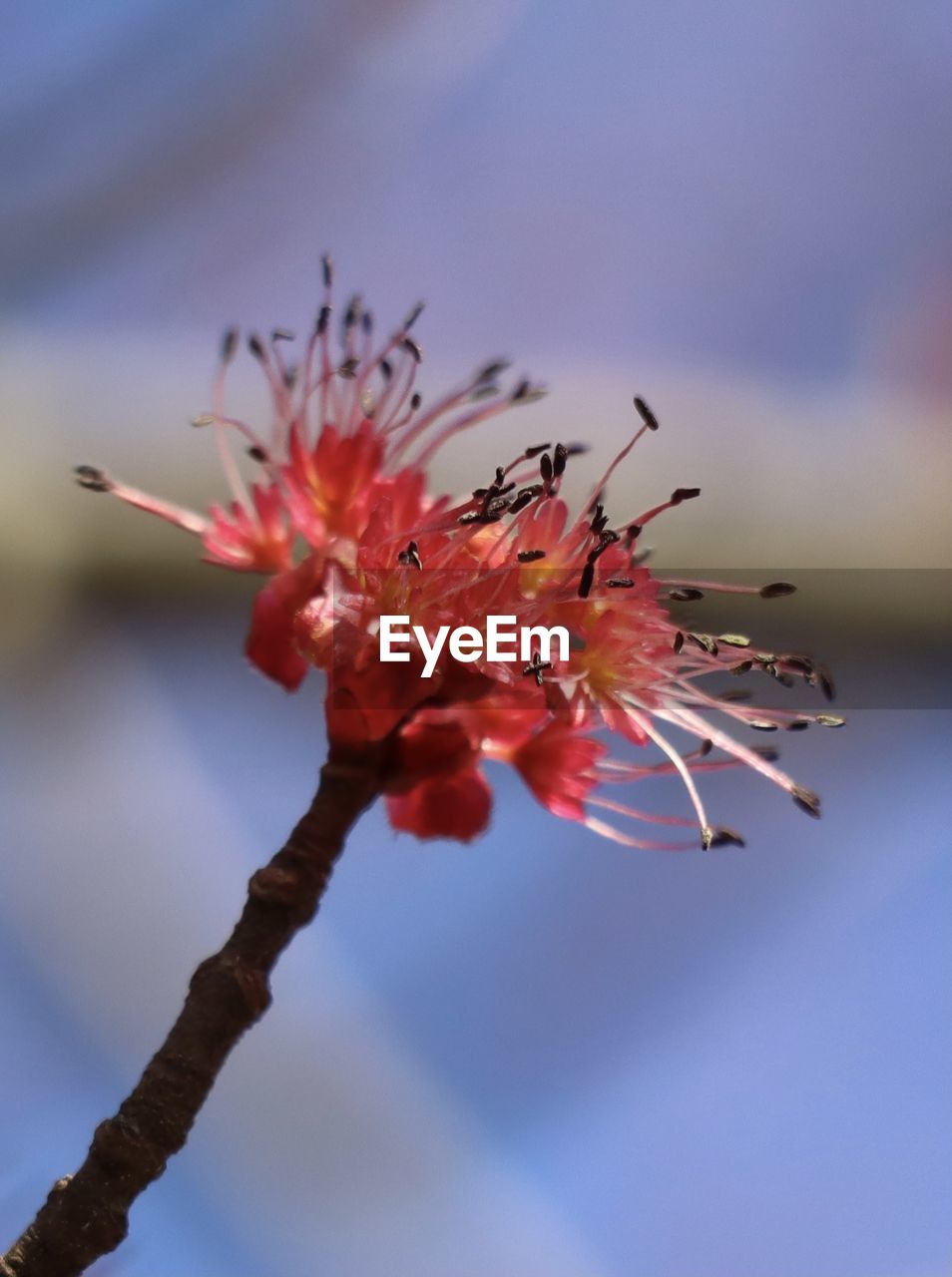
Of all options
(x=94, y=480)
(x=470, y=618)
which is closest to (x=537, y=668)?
(x=470, y=618)

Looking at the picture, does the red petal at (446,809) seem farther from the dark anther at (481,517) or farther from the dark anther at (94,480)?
the dark anther at (94,480)

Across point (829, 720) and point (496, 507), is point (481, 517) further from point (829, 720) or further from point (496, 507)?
point (829, 720)

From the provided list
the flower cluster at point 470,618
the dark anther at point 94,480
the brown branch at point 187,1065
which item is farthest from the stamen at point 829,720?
the dark anther at point 94,480

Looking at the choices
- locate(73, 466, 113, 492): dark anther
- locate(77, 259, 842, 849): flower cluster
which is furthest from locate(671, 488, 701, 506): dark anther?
locate(73, 466, 113, 492): dark anther

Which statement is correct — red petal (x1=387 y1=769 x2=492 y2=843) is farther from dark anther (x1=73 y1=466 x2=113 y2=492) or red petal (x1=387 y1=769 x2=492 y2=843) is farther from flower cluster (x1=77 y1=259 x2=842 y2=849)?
dark anther (x1=73 y1=466 x2=113 y2=492)

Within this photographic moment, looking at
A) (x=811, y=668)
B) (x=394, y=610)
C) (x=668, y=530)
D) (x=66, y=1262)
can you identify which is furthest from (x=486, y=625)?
(x=668, y=530)
